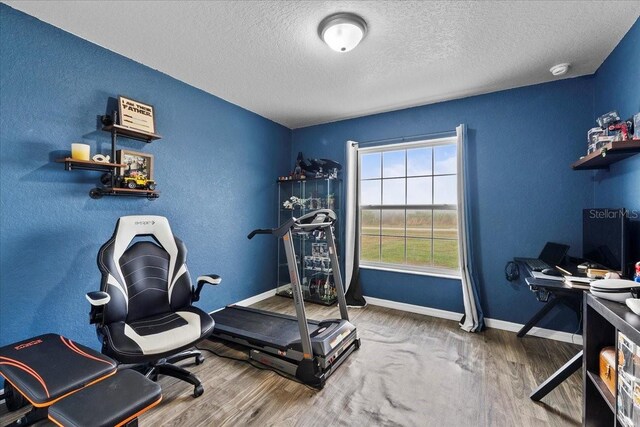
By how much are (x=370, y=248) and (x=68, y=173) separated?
10.9 feet

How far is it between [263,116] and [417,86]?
212 centimetres

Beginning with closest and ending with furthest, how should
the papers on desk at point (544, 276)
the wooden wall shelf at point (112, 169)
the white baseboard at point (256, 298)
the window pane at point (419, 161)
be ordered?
the papers on desk at point (544, 276)
the wooden wall shelf at point (112, 169)
the window pane at point (419, 161)
the white baseboard at point (256, 298)

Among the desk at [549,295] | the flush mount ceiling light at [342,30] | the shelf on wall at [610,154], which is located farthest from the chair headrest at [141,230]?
the shelf on wall at [610,154]

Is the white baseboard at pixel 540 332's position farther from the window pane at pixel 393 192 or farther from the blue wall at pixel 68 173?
the blue wall at pixel 68 173

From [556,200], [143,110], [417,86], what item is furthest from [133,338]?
[556,200]

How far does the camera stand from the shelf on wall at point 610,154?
5.63 ft

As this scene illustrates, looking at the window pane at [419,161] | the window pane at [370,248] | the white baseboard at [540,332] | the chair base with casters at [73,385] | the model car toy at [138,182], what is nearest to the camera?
the chair base with casters at [73,385]

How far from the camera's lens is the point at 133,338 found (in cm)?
171

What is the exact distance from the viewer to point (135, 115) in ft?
7.94

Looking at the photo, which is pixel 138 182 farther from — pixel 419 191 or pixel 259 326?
pixel 419 191

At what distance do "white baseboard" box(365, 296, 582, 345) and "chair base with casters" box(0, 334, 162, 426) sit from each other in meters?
2.96

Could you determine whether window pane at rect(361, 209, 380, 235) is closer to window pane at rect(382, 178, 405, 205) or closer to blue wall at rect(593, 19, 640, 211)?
window pane at rect(382, 178, 405, 205)

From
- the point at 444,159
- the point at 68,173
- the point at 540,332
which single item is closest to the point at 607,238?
the point at 540,332

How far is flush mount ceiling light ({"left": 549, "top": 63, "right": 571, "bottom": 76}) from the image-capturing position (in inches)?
96.4
